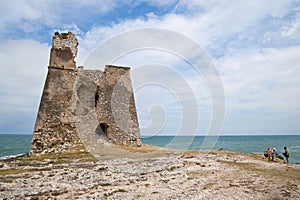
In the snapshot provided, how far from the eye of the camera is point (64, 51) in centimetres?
2584

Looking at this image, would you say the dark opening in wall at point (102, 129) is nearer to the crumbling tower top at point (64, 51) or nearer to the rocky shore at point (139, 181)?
the crumbling tower top at point (64, 51)

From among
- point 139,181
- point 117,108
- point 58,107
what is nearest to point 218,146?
point 117,108

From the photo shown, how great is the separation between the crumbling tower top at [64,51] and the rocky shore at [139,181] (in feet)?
32.6

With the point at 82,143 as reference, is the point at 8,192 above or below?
below

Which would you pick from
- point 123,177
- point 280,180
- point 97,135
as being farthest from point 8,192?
point 97,135

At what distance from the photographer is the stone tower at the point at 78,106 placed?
24453mm

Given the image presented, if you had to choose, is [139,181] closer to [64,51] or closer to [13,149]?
[64,51]

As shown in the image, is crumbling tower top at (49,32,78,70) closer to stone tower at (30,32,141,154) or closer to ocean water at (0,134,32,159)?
stone tower at (30,32,141,154)

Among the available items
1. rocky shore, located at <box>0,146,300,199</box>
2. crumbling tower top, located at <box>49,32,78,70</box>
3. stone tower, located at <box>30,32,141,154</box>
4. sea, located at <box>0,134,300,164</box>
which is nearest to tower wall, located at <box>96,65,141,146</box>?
stone tower, located at <box>30,32,141,154</box>

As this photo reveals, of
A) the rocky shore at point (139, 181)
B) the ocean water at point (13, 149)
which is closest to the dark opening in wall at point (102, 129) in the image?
the rocky shore at point (139, 181)

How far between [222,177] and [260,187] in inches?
93.0

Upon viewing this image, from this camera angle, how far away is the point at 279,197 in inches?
447

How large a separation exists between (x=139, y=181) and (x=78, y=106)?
1507 cm

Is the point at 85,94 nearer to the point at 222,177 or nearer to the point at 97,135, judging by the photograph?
the point at 97,135
